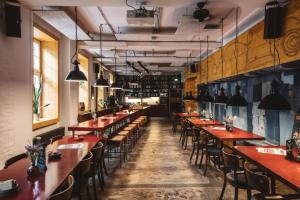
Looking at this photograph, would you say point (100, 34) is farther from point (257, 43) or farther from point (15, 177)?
point (15, 177)

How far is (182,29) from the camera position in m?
5.88

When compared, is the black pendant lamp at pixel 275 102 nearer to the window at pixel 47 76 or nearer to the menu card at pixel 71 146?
the menu card at pixel 71 146

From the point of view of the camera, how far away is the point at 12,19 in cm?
431

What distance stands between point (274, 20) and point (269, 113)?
2.05m

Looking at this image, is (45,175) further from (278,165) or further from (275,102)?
(275,102)

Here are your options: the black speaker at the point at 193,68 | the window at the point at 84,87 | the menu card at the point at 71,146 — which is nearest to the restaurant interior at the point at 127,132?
the menu card at the point at 71,146

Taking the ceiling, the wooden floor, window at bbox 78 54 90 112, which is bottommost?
the wooden floor

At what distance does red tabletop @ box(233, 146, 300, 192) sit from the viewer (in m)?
2.40

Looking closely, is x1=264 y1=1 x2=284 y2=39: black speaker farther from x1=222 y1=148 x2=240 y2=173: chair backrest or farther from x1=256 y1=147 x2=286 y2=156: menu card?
x1=222 y1=148 x2=240 y2=173: chair backrest

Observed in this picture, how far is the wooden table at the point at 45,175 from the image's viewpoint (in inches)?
80.4

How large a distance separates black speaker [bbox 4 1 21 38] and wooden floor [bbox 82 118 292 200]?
125 inches

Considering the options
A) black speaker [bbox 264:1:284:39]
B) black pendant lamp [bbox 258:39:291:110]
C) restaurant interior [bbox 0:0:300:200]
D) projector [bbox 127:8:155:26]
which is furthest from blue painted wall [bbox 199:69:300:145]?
projector [bbox 127:8:155:26]

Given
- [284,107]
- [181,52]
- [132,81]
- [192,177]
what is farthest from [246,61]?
[132,81]

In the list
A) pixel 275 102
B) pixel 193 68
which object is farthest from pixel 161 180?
pixel 193 68
